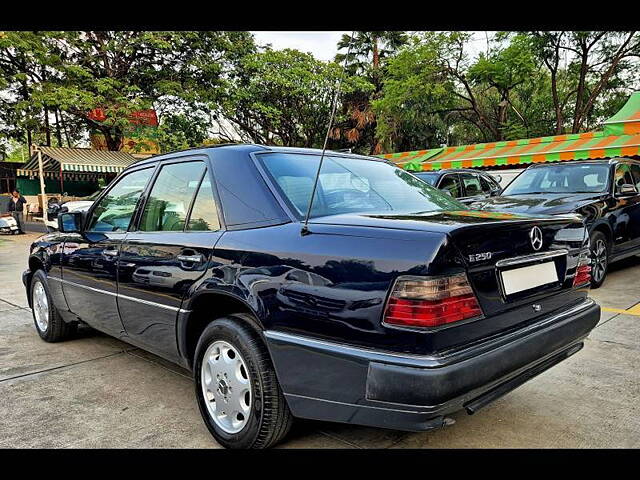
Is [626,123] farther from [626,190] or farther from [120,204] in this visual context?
[120,204]

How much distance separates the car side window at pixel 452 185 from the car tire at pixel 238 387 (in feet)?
22.1

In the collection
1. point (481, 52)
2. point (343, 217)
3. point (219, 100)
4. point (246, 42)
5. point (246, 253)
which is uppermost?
point (246, 42)

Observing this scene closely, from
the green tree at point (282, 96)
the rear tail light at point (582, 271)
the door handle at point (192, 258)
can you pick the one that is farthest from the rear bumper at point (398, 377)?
the green tree at point (282, 96)

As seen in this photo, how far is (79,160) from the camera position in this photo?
60.2ft

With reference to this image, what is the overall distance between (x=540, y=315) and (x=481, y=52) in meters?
20.5

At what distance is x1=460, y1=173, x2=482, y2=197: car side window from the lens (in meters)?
9.05

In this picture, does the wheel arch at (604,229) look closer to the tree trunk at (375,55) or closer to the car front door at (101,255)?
the car front door at (101,255)

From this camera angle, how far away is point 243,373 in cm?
237

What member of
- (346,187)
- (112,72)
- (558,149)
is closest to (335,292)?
(346,187)

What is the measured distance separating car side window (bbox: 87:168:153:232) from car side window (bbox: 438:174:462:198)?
6079mm

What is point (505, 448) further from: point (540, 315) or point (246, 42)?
point (246, 42)

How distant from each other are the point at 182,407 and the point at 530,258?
2.22 meters

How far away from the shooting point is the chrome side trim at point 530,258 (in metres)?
2.06

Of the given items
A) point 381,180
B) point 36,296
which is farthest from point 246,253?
point 36,296
